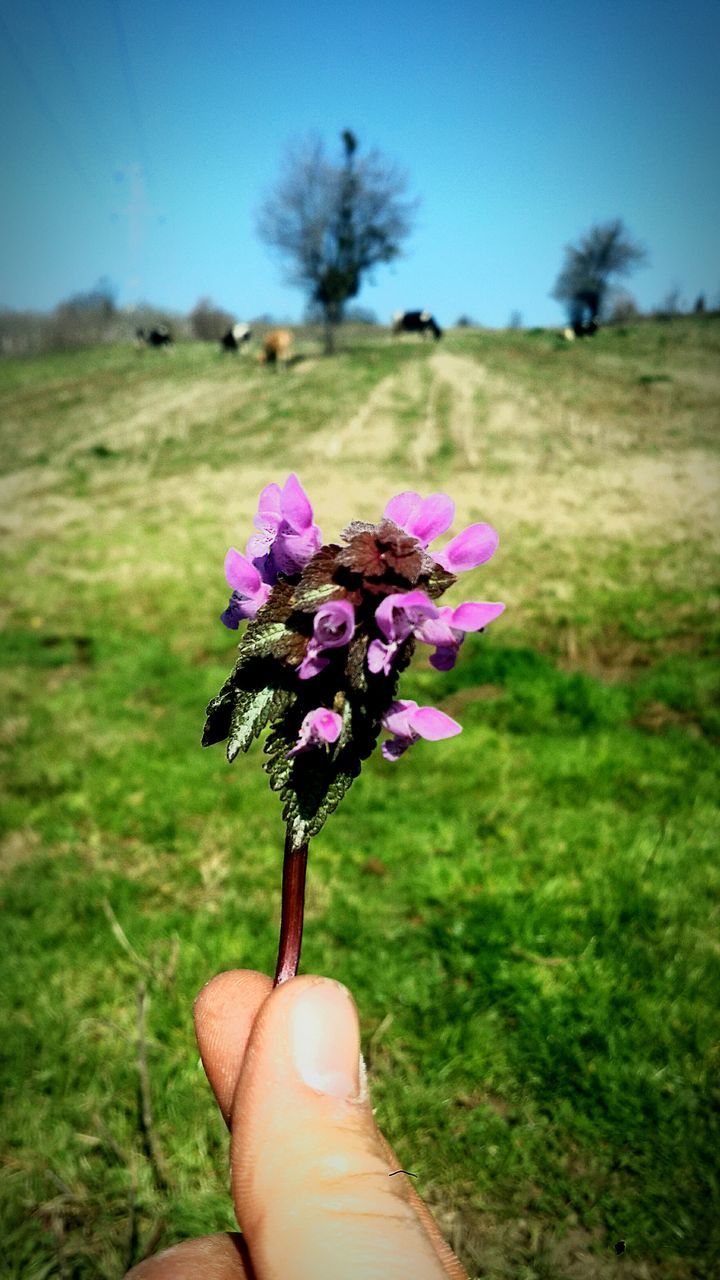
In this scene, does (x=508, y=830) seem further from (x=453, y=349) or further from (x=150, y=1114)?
(x=453, y=349)

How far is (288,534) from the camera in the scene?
1155 mm

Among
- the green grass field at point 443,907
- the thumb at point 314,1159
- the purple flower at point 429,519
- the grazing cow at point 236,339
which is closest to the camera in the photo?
the thumb at point 314,1159

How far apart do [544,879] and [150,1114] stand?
226cm

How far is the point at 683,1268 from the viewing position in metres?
2.31

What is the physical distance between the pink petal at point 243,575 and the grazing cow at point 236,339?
1743 inches

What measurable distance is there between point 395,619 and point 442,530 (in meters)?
0.24

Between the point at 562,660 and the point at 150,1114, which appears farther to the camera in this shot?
the point at 562,660

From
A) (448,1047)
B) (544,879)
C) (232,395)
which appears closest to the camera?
(448,1047)

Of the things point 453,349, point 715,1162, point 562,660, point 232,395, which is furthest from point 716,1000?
point 453,349

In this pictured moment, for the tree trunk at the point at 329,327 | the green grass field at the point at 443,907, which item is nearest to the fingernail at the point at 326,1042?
the green grass field at the point at 443,907

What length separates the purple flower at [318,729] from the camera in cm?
100

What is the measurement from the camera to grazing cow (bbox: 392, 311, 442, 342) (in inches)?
1661

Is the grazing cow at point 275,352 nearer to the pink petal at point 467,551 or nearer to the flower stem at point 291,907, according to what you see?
the pink petal at point 467,551

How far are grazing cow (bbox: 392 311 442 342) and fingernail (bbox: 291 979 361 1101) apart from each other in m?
44.1
